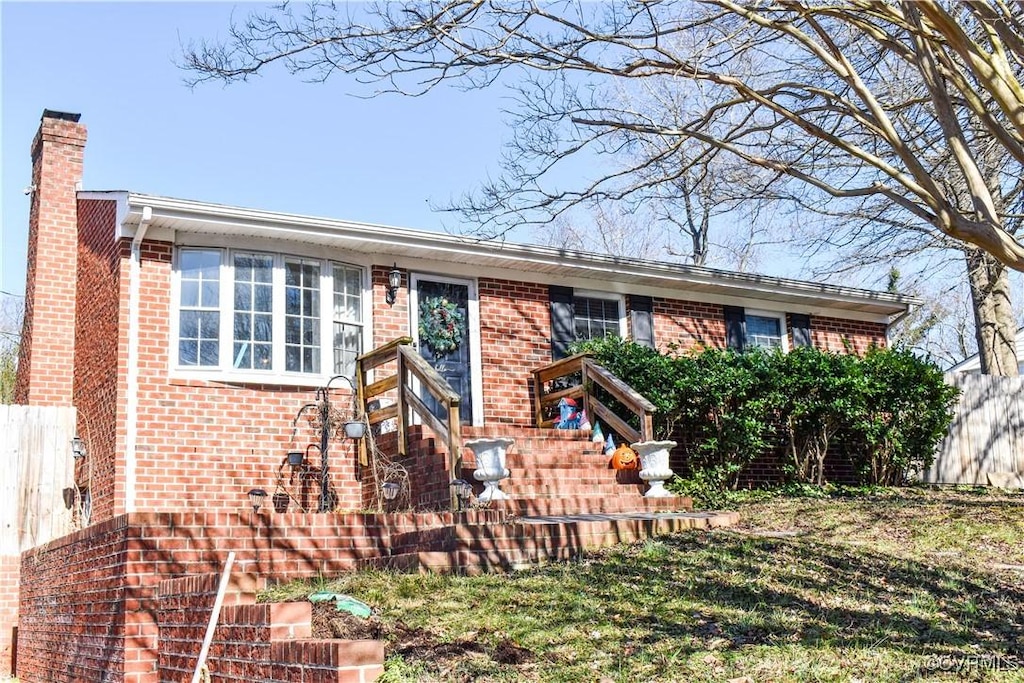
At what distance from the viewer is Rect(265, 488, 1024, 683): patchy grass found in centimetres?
554

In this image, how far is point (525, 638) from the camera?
6016 mm

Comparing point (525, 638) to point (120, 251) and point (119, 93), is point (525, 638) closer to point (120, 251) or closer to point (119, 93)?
point (120, 251)

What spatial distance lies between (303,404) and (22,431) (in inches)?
149

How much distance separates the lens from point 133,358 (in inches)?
465

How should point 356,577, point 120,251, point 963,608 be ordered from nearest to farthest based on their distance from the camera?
A: 1. point 963,608
2. point 356,577
3. point 120,251

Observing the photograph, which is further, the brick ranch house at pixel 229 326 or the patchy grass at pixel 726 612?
the brick ranch house at pixel 229 326

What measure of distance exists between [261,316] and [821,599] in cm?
777

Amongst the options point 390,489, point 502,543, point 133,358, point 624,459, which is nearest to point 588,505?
point 624,459

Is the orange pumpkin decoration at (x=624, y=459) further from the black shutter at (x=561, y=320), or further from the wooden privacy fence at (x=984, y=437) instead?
the wooden privacy fence at (x=984, y=437)

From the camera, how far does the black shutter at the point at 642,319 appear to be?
15570mm

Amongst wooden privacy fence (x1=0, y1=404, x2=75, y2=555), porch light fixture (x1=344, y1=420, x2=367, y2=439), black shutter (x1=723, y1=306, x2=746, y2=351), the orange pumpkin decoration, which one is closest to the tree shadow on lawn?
the orange pumpkin decoration

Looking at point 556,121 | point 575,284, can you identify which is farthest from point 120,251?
point 575,284

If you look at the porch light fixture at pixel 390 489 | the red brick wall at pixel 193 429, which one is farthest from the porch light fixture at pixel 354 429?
the red brick wall at pixel 193 429

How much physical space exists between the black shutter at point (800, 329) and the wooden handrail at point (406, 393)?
267 inches
